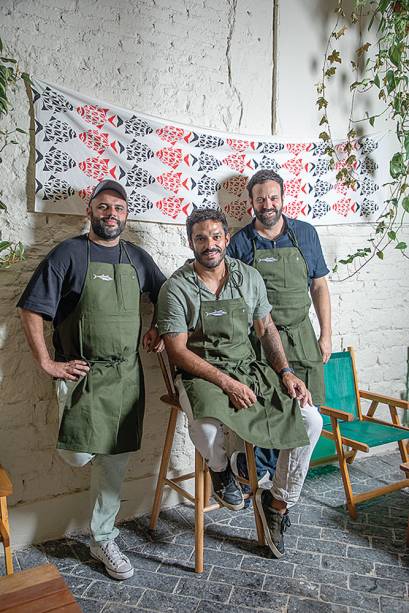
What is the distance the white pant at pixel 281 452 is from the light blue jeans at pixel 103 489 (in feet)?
1.36

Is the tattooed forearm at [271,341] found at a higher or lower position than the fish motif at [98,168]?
lower

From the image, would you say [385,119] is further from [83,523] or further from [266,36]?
[83,523]

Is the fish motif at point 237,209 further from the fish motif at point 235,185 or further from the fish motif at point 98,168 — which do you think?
the fish motif at point 98,168

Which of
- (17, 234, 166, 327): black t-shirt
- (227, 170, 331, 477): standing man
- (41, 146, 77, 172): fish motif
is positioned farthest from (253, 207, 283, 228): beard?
(41, 146, 77, 172): fish motif

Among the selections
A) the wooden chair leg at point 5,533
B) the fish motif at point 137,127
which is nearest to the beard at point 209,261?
the fish motif at point 137,127

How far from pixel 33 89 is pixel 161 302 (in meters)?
1.20

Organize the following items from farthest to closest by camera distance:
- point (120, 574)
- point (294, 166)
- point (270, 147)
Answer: point (294, 166) < point (270, 147) < point (120, 574)

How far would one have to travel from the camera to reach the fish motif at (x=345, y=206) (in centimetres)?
382

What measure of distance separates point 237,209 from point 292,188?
442 millimetres

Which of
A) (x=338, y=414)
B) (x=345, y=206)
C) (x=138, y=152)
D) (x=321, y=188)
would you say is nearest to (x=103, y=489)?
(x=338, y=414)

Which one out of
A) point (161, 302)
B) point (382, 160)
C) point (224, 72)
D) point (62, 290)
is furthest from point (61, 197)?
point (382, 160)

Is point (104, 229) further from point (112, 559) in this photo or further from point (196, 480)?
point (112, 559)

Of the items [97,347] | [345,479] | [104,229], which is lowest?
[345,479]

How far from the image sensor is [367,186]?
3.93 meters
